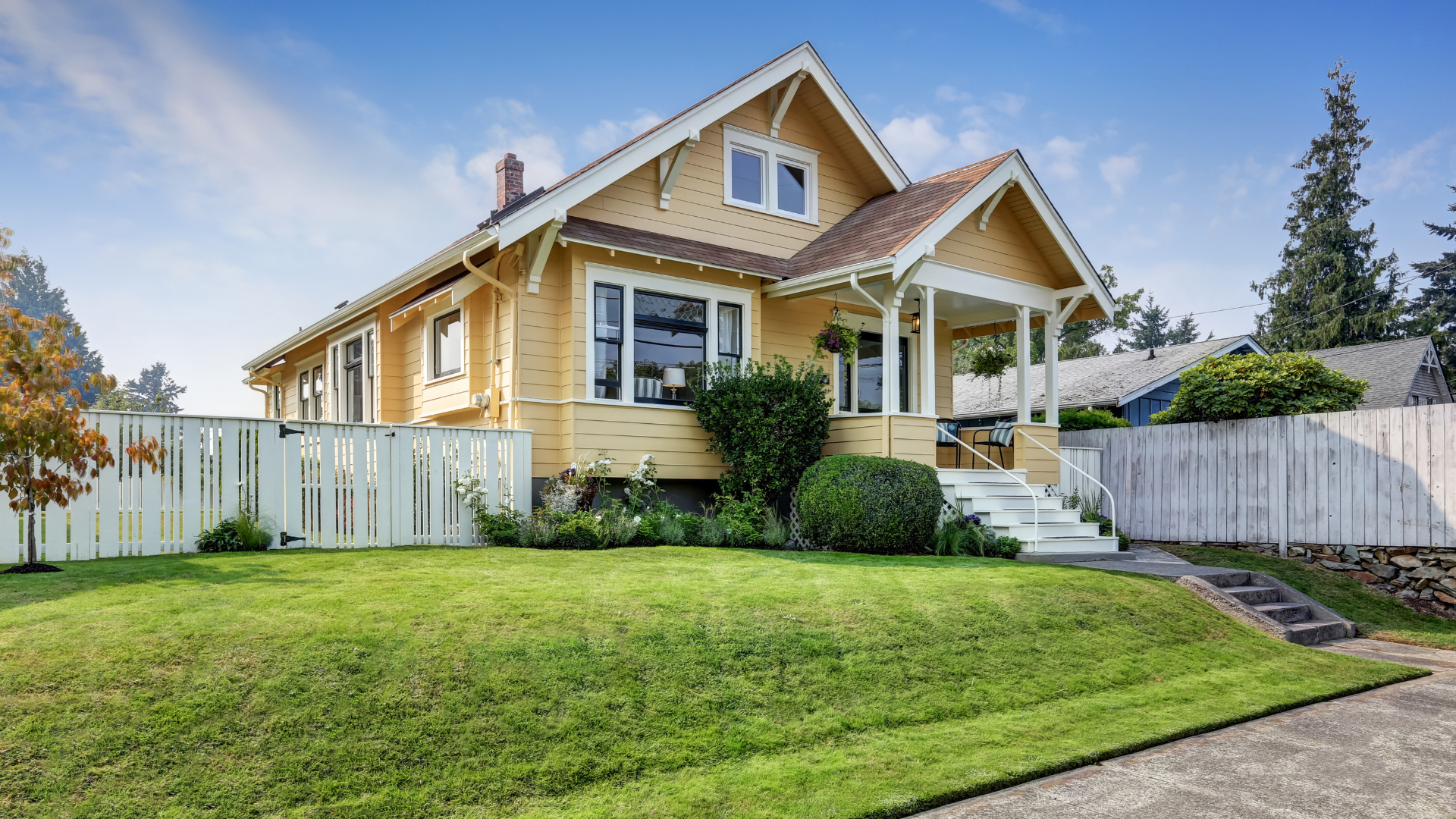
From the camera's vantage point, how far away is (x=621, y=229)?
12.1 metres

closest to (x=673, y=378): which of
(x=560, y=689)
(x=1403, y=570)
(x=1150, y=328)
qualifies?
(x=560, y=689)

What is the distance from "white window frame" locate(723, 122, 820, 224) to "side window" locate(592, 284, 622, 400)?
2.89 meters

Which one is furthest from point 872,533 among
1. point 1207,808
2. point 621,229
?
point 1207,808

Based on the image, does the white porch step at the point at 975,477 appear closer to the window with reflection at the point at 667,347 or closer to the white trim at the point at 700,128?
the window with reflection at the point at 667,347

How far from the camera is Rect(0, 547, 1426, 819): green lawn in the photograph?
3.90m

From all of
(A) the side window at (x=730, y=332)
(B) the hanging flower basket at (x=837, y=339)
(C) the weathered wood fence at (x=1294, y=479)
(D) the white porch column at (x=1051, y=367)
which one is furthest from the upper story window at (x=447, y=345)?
(C) the weathered wood fence at (x=1294, y=479)

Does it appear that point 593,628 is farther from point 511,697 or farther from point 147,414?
point 147,414

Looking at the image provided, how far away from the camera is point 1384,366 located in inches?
1018

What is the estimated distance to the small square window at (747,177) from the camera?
1388cm

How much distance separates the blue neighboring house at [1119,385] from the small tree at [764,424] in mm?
11120

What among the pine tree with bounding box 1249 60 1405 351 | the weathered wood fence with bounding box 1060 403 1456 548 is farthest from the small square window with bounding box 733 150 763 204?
the pine tree with bounding box 1249 60 1405 351

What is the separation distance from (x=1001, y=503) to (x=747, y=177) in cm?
650

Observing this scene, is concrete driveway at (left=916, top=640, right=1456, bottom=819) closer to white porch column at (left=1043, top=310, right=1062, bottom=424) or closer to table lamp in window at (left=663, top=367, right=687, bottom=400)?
table lamp in window at (left=663, top=367, right=687, bottom=400)

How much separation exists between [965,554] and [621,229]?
6.43 m
